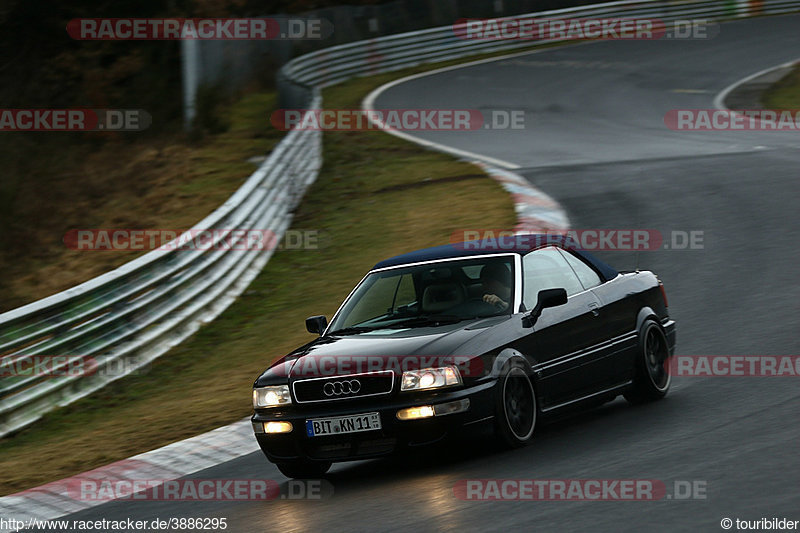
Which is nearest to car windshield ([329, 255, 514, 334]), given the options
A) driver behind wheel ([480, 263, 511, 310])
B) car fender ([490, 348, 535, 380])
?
driver behind wheel ([480, 263, 511, 310])

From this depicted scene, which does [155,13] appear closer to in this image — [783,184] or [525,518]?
[783,184]

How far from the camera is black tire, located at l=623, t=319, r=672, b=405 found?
346 inches

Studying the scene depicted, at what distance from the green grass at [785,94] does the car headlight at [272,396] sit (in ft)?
68.4

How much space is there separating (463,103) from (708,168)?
10.3m

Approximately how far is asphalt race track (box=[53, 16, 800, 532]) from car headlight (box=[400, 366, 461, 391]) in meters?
0.41

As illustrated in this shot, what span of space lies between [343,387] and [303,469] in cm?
76

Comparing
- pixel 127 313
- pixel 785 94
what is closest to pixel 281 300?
pixel 127 313

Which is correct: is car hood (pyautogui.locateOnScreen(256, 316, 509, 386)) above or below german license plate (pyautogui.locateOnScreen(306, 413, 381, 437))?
above

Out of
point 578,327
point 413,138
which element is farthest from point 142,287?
point 413,138

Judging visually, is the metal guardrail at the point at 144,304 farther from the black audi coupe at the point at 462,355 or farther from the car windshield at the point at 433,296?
the car windshield at the point at 433,296

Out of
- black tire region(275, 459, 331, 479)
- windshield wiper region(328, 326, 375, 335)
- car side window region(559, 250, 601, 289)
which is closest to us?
black tire region(275, 459, 331, 479)

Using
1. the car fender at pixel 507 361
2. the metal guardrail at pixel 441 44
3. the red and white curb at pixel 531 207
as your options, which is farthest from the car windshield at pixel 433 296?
the metal guardrail at pixel 441 44

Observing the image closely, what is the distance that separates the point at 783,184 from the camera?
1683 cm

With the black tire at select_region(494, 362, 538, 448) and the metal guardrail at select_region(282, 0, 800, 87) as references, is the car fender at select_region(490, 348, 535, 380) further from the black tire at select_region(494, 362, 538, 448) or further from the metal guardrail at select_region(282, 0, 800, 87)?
the metal guardrail at select_region(282, 0, 800, 87)
